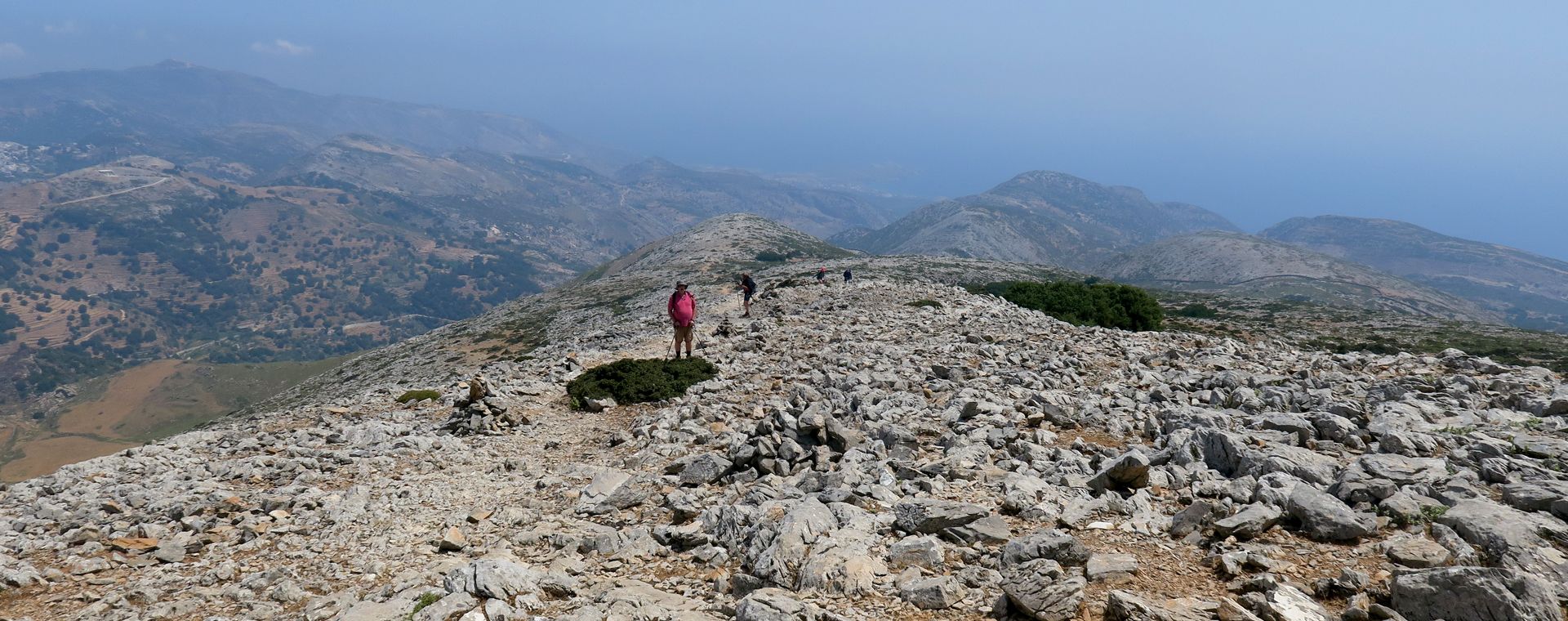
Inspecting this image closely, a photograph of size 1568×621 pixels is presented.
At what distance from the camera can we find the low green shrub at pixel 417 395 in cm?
2233

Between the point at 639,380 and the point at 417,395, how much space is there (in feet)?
25.0

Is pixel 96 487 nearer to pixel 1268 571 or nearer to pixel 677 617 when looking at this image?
pixel 677 617

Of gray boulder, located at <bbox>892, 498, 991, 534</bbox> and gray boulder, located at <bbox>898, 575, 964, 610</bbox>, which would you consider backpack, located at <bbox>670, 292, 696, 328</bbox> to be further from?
gray boulder, located at <bbox>898, 575, 964, 610</bbox>

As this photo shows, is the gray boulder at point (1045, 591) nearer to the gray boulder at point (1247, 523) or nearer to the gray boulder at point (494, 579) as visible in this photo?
the gray boulder at point (1247, 523)

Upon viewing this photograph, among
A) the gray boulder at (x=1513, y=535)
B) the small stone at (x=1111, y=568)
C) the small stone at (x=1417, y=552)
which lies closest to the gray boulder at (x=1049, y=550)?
the small stone at (x=1111, y=568)

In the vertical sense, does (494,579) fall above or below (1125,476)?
below

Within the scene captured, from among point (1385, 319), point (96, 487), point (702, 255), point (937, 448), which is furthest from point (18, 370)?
point (1385, 319)

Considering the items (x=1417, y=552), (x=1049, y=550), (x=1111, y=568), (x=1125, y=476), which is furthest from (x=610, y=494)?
(x=1417, y=552)

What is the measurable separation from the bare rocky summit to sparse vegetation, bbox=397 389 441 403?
5.57ft

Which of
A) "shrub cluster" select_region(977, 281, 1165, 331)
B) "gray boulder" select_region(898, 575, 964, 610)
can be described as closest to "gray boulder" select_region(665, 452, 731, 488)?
"gray boulder" select_region(898, 575, 964, 610)

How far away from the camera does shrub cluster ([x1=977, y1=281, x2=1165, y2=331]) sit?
38188 mm

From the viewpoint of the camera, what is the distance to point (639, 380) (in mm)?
21531

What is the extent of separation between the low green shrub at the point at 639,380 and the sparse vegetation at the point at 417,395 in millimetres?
4418

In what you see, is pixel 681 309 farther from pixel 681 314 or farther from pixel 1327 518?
pixel 1327 518
